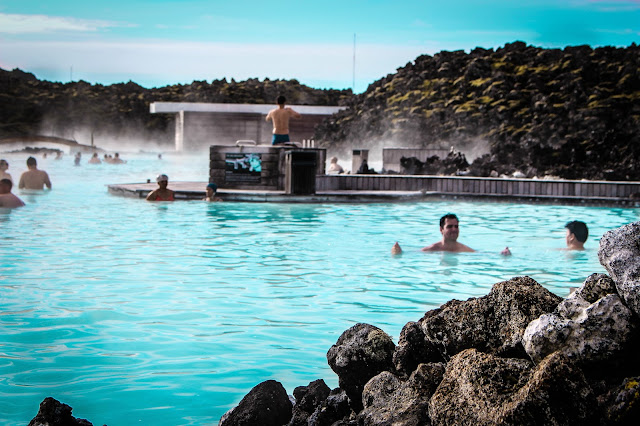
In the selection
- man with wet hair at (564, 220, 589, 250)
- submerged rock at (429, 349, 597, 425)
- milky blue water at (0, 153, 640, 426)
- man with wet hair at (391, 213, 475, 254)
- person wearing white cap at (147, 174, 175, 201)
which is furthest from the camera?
person wearing white cap at (147, 174, 175, 201)

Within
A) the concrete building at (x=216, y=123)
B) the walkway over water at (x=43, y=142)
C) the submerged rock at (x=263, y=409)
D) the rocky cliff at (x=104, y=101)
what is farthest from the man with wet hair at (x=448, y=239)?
the rocky cliff at (x=104, y=101)

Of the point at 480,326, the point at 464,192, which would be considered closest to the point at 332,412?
the point at 480,326

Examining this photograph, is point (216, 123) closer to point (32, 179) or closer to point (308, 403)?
point (32, 179)

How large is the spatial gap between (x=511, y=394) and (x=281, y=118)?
1474 centimetres

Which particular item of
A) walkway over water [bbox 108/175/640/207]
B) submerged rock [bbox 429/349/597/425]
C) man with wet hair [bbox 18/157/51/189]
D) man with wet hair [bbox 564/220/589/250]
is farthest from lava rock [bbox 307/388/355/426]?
man with wet hair [bbox 18/157/51/189]

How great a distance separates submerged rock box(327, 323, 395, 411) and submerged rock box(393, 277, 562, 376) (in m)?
0.10

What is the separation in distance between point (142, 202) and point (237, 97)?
67.4 m

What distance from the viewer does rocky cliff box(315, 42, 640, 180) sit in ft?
82.9

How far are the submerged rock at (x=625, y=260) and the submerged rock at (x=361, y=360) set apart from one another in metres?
1.07

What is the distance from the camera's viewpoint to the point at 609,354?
2748 mm

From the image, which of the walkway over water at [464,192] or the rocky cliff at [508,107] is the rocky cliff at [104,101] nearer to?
the rocky cliff at [508,107]

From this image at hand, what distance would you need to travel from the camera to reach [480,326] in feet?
10.3

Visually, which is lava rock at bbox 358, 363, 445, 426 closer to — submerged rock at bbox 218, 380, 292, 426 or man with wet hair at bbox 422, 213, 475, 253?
submerged rock at bbox 218, 380, 292, 426

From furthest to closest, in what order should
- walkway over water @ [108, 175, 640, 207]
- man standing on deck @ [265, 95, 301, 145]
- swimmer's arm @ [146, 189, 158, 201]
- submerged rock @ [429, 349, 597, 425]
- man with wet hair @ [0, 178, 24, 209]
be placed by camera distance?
man standing on deck @ [265, 95, 301, 145]
walkway over water @ [108, 175, 640, 207]
swimmer's arm @ [146, 189, 158, 201]
man with wet hair @ [0, 178, 24, 209]
submerged rock @ [429, 349, 597, 425]
